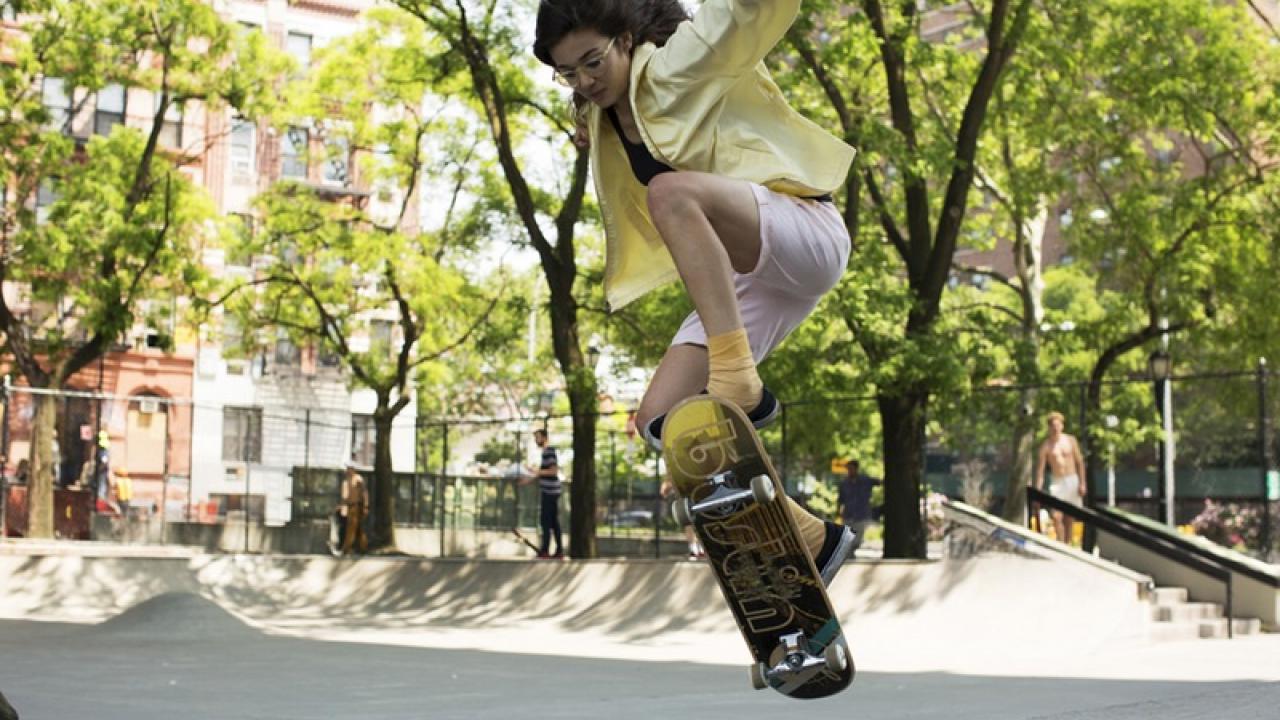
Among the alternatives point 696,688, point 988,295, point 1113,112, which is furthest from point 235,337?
point 988,295

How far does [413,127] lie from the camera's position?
32344mm

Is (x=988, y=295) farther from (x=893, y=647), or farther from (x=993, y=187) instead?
(x=893, y=647)

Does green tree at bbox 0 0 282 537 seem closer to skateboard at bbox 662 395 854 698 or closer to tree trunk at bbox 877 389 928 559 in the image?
tree trunk at bbox 877 389 928 559

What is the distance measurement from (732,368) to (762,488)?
1.14ft

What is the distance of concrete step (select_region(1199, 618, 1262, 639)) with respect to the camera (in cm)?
1522

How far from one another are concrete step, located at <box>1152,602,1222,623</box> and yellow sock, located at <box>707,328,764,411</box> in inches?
498

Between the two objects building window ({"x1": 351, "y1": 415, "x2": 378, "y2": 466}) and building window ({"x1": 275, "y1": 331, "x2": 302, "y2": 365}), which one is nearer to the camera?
building window ({"x1": 351, "y1": 415, "x2": 378, "y2": 466})

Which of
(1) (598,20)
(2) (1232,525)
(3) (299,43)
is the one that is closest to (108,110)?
(3) (299,43)

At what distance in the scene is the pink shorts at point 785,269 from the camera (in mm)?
4285

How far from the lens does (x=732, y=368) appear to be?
4.12 m

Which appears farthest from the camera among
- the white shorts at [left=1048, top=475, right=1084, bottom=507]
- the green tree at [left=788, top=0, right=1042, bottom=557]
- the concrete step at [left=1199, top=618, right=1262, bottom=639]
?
the white shorts at [left=1048, top=475, right=1084, bottom=507]

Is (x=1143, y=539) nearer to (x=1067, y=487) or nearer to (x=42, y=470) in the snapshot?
(x=1067, y=487)

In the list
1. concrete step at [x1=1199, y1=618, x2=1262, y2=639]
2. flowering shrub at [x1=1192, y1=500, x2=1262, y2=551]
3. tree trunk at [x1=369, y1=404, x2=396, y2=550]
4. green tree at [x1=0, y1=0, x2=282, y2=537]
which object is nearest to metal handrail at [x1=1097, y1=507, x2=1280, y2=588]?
concrete step at [x1=1199, y1=618, x2=1262, y2=639]

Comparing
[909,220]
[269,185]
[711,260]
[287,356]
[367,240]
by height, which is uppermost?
[269,185]
